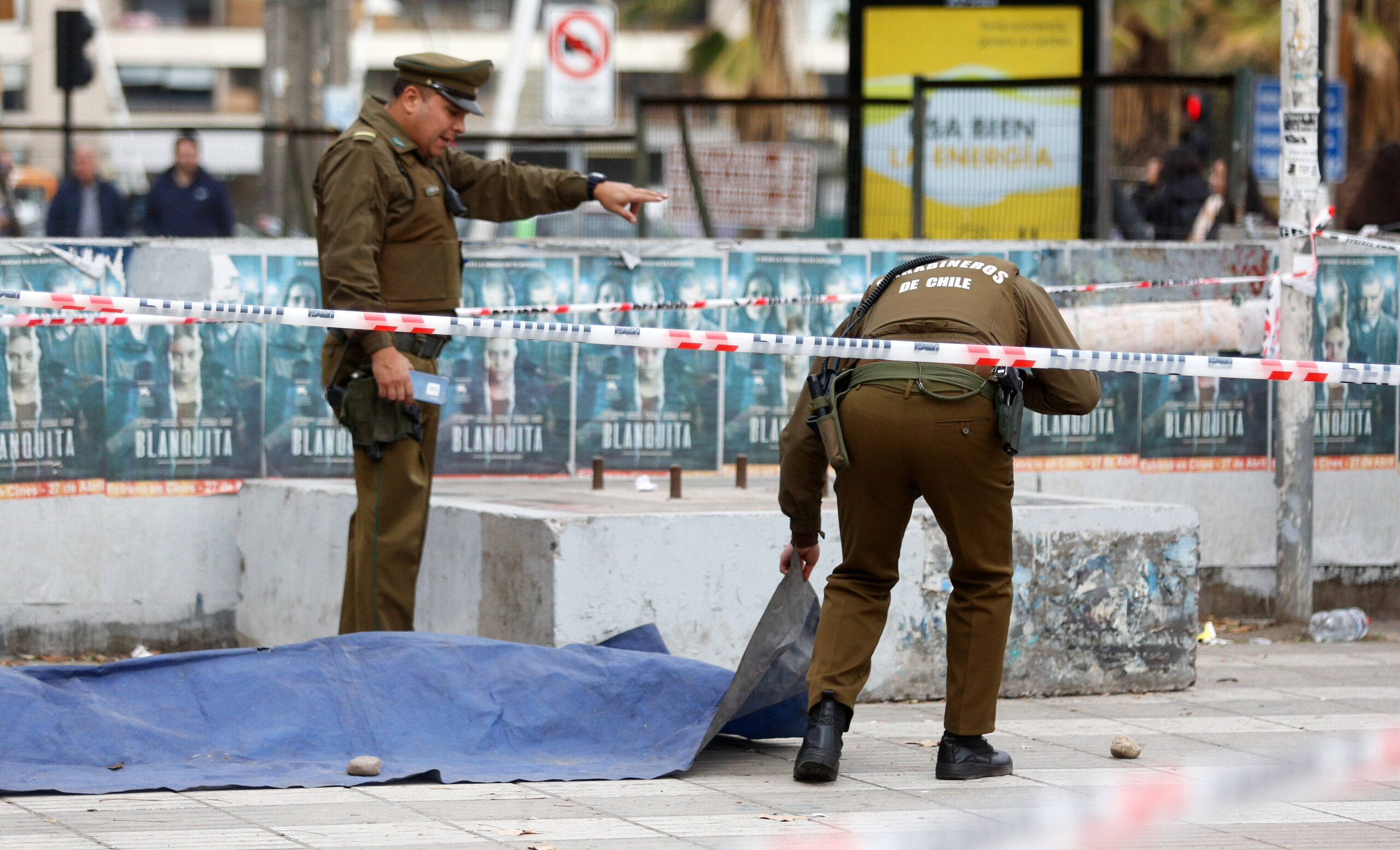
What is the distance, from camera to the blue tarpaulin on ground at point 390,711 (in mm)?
5000

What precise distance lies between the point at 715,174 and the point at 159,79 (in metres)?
44.4

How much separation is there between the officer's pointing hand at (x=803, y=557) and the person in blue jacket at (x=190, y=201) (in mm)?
7459

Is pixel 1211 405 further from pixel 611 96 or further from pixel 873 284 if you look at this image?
pixel 611 96

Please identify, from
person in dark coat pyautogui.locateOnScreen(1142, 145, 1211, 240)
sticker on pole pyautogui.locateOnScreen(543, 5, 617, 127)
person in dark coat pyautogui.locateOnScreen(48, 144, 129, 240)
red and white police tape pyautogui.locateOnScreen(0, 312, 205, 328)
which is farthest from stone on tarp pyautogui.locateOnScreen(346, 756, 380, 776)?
sticker on pole pyautogui.locateOnScreen(543, 5, 617, 127)

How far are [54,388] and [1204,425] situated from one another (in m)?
5.20

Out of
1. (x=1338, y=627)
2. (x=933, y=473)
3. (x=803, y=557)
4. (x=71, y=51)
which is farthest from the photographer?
(x=71, y=51)

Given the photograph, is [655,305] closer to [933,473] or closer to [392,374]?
[392,374]

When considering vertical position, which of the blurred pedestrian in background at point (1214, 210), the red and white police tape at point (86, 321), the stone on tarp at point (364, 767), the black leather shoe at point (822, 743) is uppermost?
the blurred pedestrian in background at point (1214, 210)

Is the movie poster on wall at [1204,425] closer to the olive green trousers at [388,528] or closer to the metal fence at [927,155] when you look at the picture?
the metal fence at [927,155]

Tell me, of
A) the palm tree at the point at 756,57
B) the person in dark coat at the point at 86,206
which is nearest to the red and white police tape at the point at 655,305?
the person in dark coat at the point at 86,206

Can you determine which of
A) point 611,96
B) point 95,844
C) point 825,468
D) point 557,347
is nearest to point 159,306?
point 95,844

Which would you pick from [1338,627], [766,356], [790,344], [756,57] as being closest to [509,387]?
[766,356]

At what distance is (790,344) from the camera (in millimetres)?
4945

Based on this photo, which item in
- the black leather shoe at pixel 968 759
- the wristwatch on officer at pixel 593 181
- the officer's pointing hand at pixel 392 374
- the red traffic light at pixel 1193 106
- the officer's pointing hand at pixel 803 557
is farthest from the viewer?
the red traffic light at pixel 1193 106
